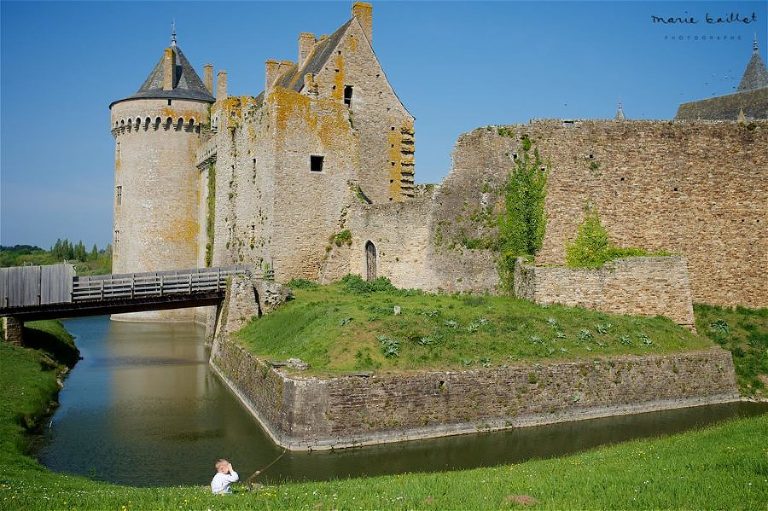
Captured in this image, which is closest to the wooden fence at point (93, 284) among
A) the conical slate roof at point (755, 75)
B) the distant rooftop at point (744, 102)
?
the distant rooftop at point (744, 102)

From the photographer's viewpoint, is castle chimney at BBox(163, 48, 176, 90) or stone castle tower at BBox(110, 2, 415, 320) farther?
castle chimney at BBox(163, 48, 176, 90)

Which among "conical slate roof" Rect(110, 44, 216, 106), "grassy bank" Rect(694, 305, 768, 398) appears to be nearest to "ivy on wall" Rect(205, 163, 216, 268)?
"conical slate roof" Rect(110, 44, 216, 106)

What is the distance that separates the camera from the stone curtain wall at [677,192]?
24672mm

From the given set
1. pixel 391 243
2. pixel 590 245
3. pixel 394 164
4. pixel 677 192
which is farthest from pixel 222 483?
pixel 394 164

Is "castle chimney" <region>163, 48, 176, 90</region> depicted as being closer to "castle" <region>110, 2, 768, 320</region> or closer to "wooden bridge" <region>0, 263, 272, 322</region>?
"castle" <region>110, 2, 768, 320</region>

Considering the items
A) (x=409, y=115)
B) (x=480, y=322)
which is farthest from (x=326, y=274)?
(x=480, y=322)

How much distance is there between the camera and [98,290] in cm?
2688

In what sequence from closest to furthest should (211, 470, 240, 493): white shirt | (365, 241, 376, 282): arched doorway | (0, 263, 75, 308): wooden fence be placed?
(211, 470, 240, 493): white shirt < (0, 263, 75, 308): wooden fence < (365, 241, 376, 282): arched doorway

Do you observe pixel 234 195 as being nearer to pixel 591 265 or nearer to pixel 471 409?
pixel 591 265

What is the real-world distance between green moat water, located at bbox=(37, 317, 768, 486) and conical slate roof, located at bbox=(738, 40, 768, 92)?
29136mm

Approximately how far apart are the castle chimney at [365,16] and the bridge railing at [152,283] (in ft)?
38.5

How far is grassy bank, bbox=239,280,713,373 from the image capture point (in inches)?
717

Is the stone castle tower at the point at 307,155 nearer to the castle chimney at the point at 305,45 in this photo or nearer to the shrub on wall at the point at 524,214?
the castle chimney at the point at 305,45

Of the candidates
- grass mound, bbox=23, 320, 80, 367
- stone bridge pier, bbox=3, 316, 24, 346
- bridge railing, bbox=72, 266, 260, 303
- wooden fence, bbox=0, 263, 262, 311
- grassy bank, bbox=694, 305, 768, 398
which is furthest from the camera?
grass mound, bbox=23, 320, 80, 367
